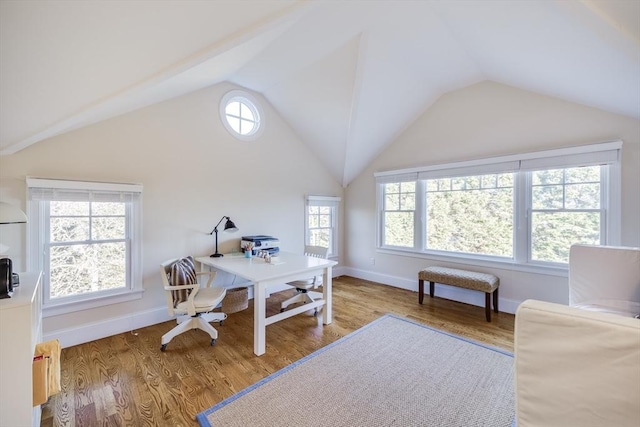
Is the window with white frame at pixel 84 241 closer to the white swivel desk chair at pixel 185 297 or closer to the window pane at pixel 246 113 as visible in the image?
the white swivel desk chair at pixel 185 297

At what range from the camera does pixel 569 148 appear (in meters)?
2.94

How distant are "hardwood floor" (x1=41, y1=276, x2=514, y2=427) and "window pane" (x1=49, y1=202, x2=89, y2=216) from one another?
1.28 metres

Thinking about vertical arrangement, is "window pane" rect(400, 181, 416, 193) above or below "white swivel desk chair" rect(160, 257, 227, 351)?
above

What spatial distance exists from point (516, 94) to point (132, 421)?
484 centimetres

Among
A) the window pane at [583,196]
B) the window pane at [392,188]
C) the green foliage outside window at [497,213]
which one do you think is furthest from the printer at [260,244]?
the window pane at [583,196]

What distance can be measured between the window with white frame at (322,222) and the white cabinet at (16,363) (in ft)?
11.6

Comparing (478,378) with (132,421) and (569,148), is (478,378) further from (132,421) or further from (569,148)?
(569,148)

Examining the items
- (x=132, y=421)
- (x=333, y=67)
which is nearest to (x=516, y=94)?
(x=333, y=67)

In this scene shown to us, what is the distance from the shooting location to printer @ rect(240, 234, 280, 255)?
3.55m

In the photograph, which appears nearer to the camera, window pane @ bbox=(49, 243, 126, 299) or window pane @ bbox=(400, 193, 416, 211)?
window pane @ bbox=(49, 243, 126, 299)

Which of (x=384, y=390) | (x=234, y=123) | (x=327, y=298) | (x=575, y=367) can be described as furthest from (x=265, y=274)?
(x=234, y=123)

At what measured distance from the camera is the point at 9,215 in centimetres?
156

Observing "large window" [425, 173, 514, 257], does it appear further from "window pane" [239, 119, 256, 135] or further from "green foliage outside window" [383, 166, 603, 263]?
"window pane" [239, 119, 256, 135]

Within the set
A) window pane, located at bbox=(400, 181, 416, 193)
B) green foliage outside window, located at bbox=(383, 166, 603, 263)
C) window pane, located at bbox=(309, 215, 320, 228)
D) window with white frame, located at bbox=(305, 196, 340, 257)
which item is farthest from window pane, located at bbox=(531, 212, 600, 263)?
window pane, located at bbox=(309, 215, 320, 228)
